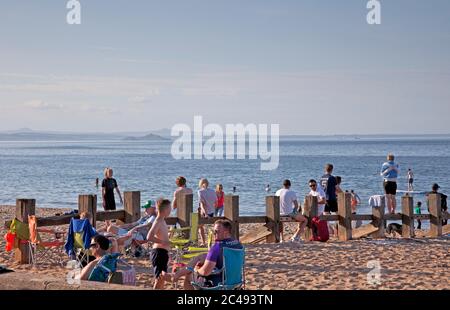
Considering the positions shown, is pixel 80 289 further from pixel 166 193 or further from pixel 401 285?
pixel 166 193

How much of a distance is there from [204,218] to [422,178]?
53.4m

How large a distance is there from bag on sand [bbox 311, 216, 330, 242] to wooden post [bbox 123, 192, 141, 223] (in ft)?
12.2

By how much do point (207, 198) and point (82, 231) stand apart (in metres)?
3.97

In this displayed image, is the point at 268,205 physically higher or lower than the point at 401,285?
higher

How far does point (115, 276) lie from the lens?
736 cm

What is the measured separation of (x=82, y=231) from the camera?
32.4 feet

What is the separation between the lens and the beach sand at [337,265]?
9.60 m

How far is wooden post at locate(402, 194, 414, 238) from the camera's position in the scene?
49.1 feet

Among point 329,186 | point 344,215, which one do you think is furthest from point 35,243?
point 329,186

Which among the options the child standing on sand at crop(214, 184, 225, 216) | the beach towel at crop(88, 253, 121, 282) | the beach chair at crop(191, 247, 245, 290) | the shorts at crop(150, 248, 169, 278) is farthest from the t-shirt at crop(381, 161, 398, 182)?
the beach towel at crop(88, 253, 121, 282)

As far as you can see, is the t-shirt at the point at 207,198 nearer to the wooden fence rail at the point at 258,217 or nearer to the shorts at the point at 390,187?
the wooden fence rail at the point at 258,217
